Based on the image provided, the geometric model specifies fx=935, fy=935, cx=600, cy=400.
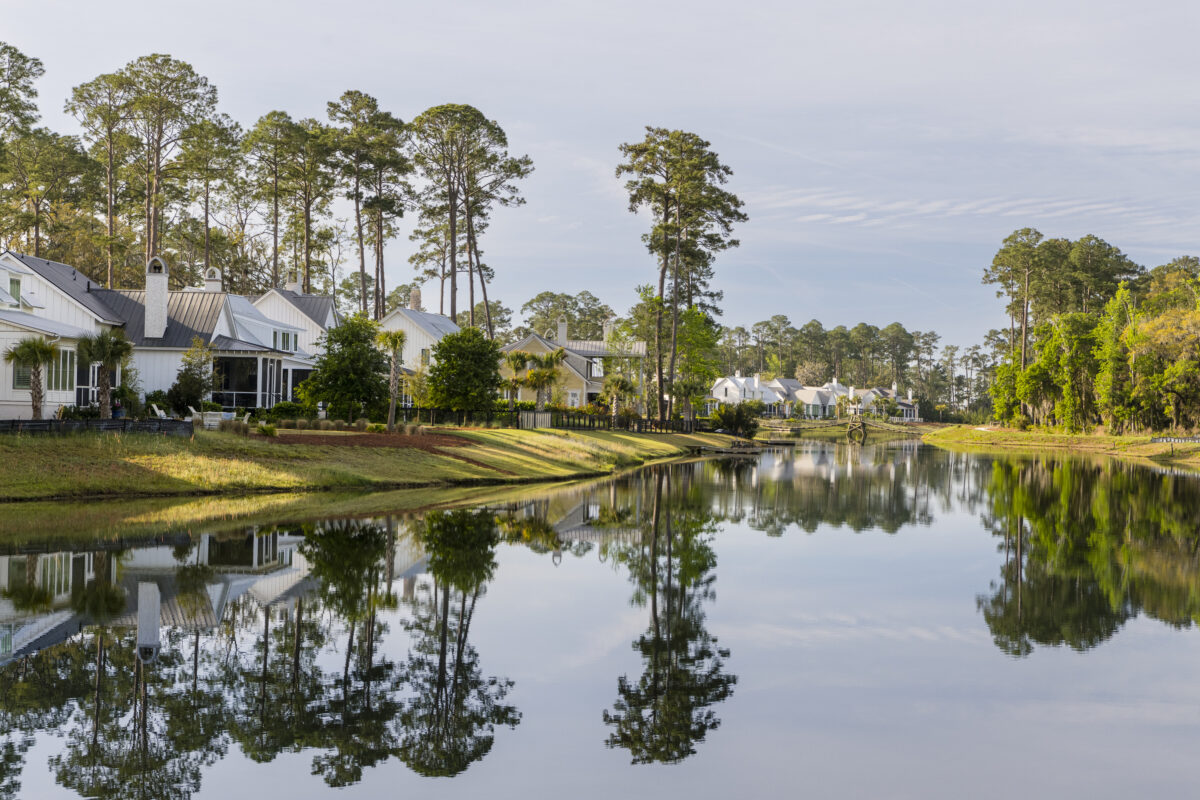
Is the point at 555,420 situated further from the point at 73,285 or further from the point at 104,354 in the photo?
the point at 104,354

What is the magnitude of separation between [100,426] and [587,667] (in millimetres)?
21812

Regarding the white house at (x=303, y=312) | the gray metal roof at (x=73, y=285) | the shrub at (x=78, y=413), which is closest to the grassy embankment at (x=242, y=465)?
the shrub at (x=78, y=413)

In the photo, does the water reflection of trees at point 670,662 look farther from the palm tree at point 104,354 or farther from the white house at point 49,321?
the white house at point 49,321

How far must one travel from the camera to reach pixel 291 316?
2082 inches

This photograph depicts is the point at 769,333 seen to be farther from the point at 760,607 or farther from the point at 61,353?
the point at 760,607

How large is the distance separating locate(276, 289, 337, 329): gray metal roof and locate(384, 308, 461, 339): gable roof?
5508 mm

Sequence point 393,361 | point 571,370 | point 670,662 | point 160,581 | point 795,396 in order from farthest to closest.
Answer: point 795,396, point 571,370, point 393,361, point 160,581, point 670,662

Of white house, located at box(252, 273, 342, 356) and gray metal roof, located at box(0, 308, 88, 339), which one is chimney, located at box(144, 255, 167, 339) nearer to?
gray metal roof, located at box(0, 308, 88, 339)

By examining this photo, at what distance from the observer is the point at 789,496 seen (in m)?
32.3

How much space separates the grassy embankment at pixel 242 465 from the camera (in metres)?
24.5

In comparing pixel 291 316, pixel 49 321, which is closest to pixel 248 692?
pixel 49 321

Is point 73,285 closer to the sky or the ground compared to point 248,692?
closer to the sky

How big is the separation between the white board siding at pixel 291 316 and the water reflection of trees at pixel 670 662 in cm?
3702

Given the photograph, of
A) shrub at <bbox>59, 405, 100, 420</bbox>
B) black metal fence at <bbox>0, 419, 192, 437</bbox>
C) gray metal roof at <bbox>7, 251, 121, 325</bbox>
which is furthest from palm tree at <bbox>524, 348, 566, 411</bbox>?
shrub at <bbox>59, 405, 100, 420</bbox>
